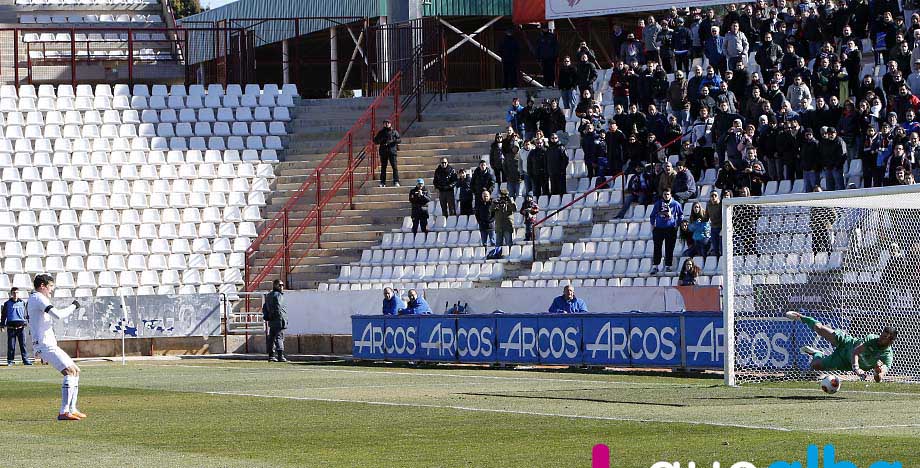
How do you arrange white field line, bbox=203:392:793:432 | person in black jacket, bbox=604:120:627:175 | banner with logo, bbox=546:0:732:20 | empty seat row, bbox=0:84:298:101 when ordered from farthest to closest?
empty seat row, bbox=0:84:298:101 → banner with logo, bbox=546:0:732:20 → person in black jacket, bbox=604:120:627:175 → white field line, bbox=203:392:793:432

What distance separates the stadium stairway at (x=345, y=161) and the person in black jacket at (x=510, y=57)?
522 mm

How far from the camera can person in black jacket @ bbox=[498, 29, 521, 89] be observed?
43688mm

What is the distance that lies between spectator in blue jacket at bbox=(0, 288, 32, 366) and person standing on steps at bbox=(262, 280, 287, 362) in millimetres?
5467

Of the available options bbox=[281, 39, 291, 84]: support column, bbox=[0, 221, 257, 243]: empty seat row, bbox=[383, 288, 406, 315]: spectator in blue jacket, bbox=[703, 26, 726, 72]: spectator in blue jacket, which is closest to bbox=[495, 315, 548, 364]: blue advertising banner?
bbox=[383, 288, 406, 315]: spectator in blue jacket

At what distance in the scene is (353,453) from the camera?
13.2 m

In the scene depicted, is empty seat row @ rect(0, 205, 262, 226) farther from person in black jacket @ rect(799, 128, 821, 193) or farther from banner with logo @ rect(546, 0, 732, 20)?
person in black jacket @ rect(799, 128, 821, 193)

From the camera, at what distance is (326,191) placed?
4188 centimetres

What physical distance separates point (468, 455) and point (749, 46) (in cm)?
2499

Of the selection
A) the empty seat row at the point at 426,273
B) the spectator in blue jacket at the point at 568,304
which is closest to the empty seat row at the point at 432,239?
the empty seat row at the point at 426,273

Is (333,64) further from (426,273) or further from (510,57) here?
(426,273)

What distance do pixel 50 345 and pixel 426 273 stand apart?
19699mm

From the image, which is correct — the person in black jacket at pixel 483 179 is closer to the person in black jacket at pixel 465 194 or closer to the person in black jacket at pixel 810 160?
the person in black jacket at pixel 465 194

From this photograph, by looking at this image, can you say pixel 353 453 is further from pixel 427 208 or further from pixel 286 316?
pixel 427 208

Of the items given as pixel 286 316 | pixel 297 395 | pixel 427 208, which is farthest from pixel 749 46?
pixel 297 395
